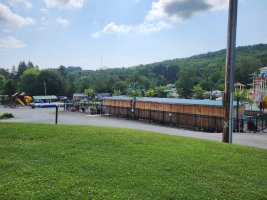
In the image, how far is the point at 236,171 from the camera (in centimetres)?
684

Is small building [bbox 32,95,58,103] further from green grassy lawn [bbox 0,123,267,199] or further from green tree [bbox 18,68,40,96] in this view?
green grassy lawn [bbox 0,123,267,199]

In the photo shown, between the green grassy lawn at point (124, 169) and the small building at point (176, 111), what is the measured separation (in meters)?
14.7

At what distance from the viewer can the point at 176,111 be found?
1080 inches

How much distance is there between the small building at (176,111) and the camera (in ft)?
78.1

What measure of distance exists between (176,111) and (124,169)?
21.4 meters

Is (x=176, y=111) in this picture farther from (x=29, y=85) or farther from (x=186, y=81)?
(x=29, y=85)

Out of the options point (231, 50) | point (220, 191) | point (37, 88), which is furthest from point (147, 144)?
point (37, 88)

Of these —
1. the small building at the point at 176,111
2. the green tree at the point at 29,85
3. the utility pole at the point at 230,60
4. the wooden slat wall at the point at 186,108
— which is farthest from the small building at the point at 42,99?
the utility pole at the point at 230,60

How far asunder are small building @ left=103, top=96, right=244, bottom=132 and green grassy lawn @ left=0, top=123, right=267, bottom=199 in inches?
579

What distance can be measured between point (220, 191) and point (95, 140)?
488 centimetres

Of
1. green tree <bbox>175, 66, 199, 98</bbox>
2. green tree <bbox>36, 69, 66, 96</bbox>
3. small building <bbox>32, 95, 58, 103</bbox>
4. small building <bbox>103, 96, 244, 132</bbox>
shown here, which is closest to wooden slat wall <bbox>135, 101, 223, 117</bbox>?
small building <bbox>103, 96, 244, 132</bbox>

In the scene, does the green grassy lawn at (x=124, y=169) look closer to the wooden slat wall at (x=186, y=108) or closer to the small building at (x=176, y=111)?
the wooden slat wall at (x=186, y=108)

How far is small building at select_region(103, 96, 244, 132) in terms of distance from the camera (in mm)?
23814

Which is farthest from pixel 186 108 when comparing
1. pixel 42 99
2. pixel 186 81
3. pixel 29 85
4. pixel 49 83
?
pixel 29 85
